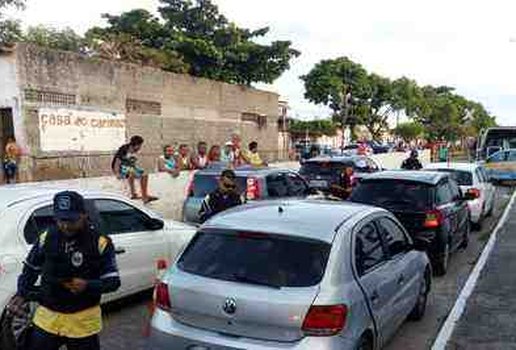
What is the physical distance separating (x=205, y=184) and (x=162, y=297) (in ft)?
22.1

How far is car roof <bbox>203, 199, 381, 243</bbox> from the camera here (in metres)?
5.11

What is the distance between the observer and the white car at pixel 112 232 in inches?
237

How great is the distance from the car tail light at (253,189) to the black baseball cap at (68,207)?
7.22m

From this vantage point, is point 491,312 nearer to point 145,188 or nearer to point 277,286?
point 277,286

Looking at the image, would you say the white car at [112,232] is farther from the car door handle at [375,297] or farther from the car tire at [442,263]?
the car tire at [442,263]

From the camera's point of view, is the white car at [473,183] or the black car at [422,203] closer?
the black car at [422,203]

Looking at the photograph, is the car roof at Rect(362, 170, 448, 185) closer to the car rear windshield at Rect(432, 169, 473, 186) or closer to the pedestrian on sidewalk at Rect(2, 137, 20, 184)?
the car rear windshield at Rect(432, 169, 473, 186)

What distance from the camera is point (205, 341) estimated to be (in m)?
4.73

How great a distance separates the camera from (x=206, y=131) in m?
33.2

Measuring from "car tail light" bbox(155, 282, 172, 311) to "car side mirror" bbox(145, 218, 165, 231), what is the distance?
2724 mm

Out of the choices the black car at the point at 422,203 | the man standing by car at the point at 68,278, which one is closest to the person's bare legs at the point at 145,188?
the black car at the point at 422,203

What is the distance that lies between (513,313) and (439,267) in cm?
207

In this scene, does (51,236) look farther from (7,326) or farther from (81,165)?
(81,165)

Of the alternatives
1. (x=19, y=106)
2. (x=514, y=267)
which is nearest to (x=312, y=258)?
(x=514, y=267)
